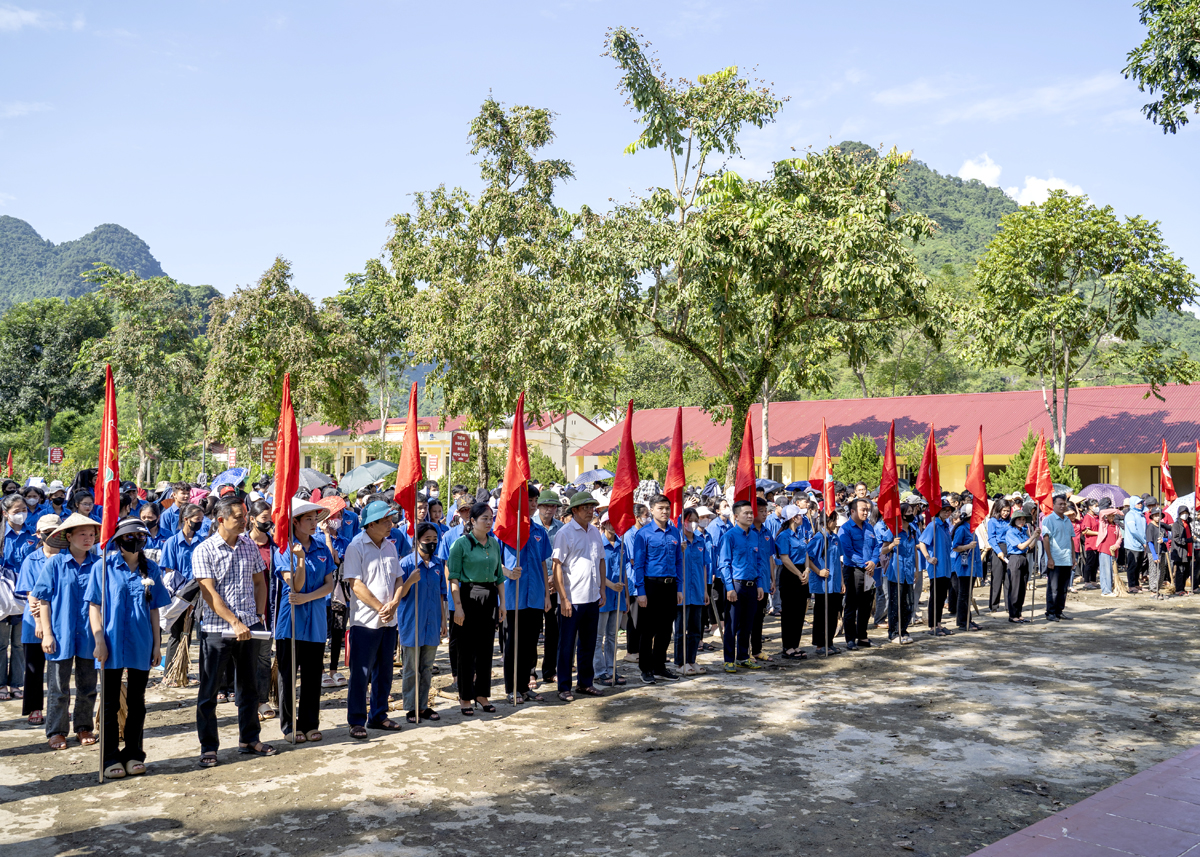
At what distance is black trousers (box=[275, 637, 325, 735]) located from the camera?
732 centimetres

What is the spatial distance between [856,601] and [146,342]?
41148 mm

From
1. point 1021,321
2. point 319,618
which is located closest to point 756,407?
point 1021,321

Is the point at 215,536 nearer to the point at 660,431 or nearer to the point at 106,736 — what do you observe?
the point at 106,736

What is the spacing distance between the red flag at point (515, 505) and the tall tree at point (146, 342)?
119 feet

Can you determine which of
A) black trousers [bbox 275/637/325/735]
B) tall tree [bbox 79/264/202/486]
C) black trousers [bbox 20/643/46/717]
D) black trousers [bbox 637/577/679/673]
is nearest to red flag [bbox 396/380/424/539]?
black trousers [bbox 275/637/325/735]

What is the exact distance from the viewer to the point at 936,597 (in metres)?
13.4

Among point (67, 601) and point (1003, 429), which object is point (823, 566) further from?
point (1003, 429)

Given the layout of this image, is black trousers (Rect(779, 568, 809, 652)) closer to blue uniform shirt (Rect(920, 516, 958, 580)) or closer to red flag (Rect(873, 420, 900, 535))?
red flag (Rect(873, 420, 900, 535))

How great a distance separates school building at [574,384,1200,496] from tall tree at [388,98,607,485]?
1196cm

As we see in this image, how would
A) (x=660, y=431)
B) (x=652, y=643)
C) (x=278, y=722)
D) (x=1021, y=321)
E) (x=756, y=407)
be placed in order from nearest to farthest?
(x=278, y=722) → (x=652, y=643) → (x=1021, y=321) → (x=756, y=407) → (x=660, y=431)

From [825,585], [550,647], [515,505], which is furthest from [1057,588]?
[515,505]

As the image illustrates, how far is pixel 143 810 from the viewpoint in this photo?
230 inches

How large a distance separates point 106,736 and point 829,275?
46.7 feet

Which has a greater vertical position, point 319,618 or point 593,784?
point 319,618
